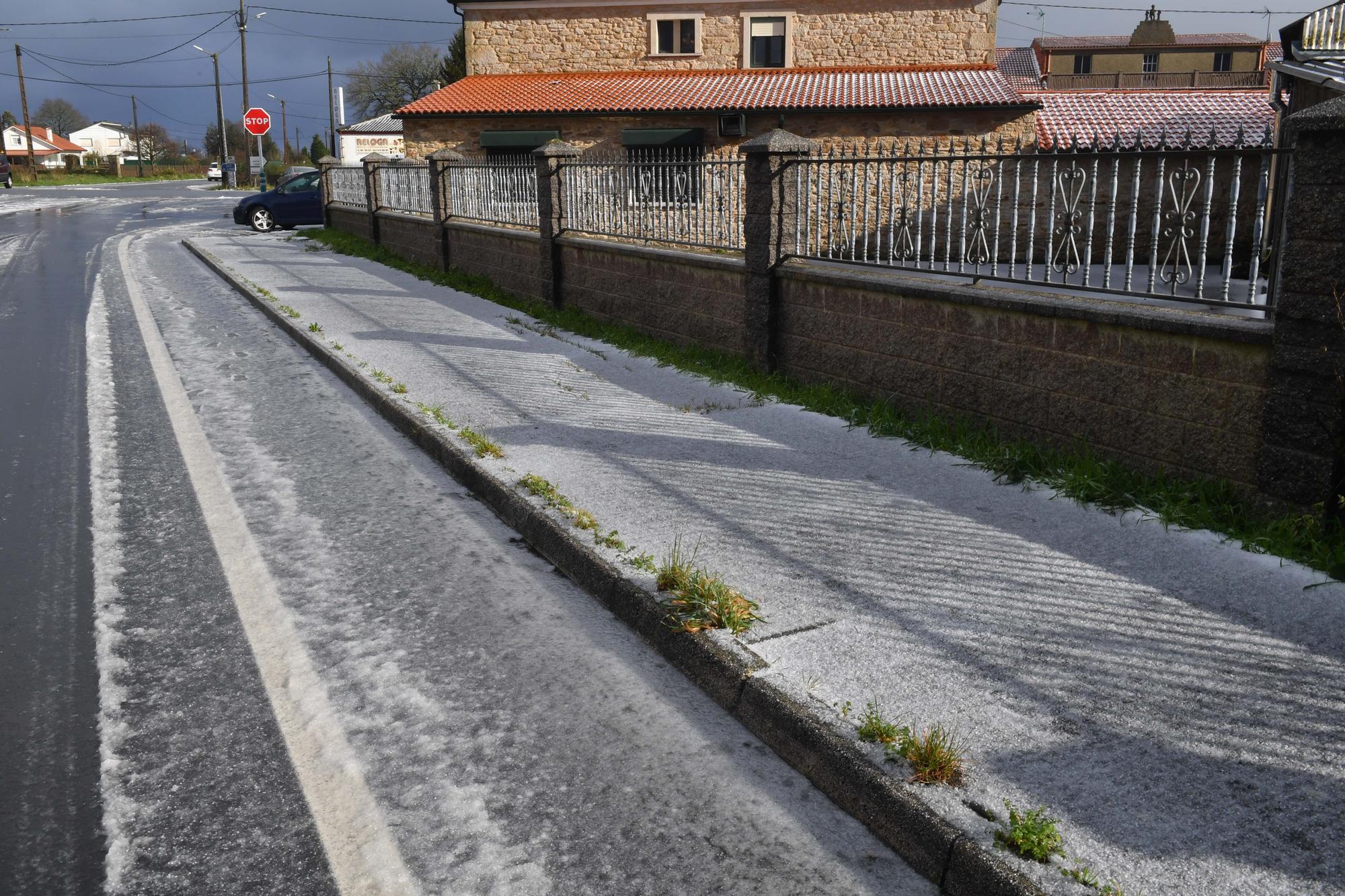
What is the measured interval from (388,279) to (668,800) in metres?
14.7

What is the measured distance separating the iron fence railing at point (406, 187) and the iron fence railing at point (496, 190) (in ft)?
3.21

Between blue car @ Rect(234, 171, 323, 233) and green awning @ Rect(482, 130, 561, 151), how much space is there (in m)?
4.56

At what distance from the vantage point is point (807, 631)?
4.11 meters

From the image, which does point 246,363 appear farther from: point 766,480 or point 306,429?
point 766,480

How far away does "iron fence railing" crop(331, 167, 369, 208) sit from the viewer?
23469 millimetres

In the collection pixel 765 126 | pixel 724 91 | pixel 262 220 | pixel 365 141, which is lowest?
pixel 262 220

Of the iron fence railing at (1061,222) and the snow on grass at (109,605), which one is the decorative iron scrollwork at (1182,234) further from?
the snow on grass at (109,605)

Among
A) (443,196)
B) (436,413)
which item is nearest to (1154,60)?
(443,196)

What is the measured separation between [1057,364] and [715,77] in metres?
26.2

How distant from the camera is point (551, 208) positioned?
12.9m

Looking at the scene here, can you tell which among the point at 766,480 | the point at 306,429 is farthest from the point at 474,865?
the point at 306,429

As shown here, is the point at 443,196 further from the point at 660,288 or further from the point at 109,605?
the point at 109,605

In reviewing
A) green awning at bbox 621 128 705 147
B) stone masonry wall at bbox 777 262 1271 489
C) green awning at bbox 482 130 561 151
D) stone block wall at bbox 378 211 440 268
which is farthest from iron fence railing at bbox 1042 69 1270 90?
stone masonry wall at bbox 777 262 1271 489

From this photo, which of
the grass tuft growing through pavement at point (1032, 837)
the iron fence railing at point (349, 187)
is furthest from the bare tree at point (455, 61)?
the grass tuft growing through pavement at point (1032, 837)
